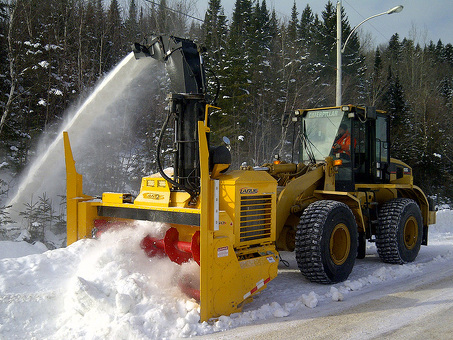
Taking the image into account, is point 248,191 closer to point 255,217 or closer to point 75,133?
point 255,217

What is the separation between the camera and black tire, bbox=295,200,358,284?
18.8 feet

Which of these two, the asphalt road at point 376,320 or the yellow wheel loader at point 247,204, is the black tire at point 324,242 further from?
the asphalt road at point 376,320

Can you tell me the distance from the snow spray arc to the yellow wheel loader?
1.76 m

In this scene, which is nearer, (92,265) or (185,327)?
(185,327)

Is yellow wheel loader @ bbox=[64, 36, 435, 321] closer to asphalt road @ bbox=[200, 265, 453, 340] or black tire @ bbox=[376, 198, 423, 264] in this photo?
black tire @ bbox=[376, 198, 423, 264]

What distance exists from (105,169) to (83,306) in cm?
1220

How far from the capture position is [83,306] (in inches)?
163

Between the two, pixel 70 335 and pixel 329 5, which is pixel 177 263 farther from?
pixel 329 5

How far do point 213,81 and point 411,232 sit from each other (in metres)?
14.0

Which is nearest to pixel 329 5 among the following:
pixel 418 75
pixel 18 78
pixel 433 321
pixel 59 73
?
pixel 418 75

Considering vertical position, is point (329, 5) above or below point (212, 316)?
above

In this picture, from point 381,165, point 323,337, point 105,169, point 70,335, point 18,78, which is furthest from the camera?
point 105,169

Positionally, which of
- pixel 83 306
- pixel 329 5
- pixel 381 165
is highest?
pixel 329 5

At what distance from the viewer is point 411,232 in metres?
8.26
